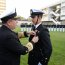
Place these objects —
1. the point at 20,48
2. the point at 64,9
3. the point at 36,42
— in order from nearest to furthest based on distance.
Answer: the point at 20,48, the point at 36,42, the point at 64,9

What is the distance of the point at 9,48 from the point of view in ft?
17.7

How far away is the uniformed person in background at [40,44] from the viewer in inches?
249

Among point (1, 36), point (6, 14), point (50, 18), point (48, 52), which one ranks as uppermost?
point (6, 14)

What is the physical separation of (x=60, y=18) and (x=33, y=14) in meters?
104

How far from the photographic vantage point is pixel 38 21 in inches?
252

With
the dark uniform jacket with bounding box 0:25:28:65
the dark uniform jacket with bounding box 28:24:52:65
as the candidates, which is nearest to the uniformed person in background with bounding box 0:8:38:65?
the dark uniform jacket with bounding box 0:25:28:65

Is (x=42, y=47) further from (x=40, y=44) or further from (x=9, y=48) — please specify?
(x=9, y=48)

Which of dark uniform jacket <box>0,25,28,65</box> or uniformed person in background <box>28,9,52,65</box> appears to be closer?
dark uniform jacket <box>0,25,28,65</box>

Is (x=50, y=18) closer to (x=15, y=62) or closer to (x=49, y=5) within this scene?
(x=49, y=5)

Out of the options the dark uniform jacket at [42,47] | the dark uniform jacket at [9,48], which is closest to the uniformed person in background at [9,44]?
the dark uniform jacket at [9,48]

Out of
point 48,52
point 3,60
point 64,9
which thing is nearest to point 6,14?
point 3,60

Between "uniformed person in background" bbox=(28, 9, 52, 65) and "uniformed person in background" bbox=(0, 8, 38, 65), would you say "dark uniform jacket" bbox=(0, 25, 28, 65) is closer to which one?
"uniformed person in background" bbox=(0, 8, 38, 65)

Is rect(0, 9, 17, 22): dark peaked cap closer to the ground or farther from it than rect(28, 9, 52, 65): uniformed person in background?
farther from it

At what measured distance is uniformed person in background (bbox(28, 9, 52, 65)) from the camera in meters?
6.32
